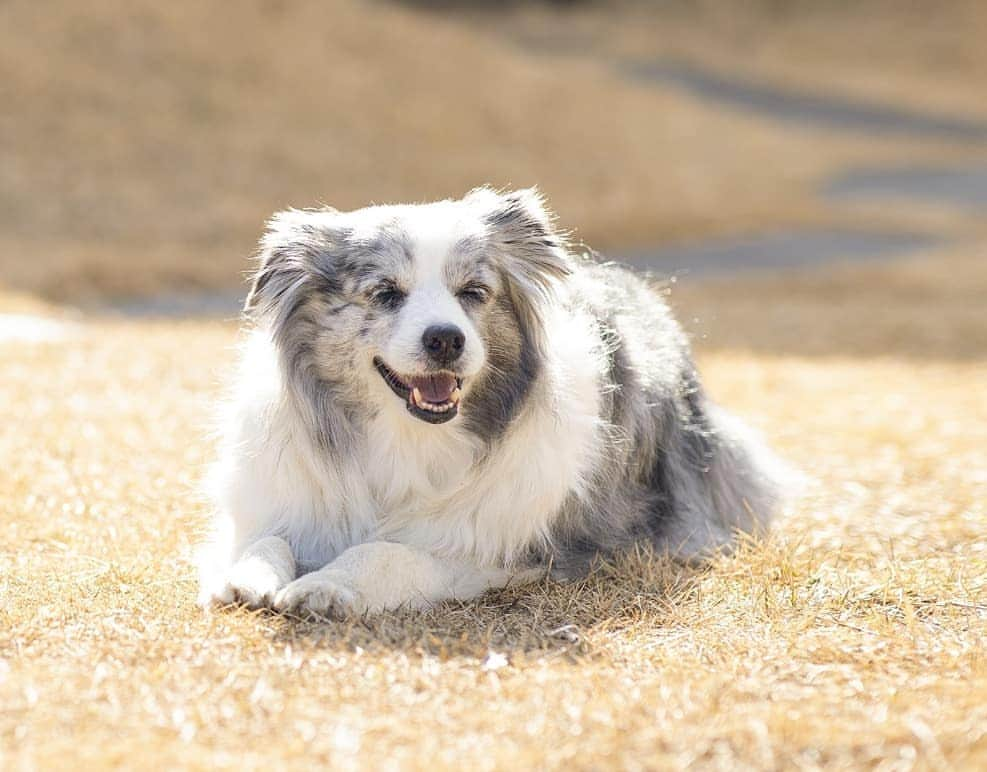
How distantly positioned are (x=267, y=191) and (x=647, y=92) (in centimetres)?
1033

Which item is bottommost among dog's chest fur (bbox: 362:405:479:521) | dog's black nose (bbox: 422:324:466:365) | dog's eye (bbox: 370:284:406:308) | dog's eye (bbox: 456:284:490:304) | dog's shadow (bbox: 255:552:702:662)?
dog's shadow (bbox: 255:552:702:662)

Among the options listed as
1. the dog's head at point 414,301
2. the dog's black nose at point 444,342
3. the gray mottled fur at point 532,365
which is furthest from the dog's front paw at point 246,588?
the dog's black nose at point 444,342

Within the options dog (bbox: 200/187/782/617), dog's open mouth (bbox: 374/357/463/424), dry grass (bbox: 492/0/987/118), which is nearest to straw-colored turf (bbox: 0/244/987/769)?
dog (bbox: 200/187/782/617)

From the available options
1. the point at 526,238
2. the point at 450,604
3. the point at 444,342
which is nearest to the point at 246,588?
the point at 450,604

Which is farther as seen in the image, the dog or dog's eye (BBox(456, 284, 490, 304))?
dog's eye (BBox(456, 284, 490, 304))

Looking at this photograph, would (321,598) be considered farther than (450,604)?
No

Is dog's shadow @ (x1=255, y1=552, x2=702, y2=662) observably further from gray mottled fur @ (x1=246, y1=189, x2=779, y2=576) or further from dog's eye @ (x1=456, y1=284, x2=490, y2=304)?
dog's eye @ (x1=456, y1=284, x2=490, y2=304)

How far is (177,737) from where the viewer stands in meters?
2.59

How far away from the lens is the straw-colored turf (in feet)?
8.42

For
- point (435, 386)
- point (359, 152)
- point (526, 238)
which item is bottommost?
point (435, 386)

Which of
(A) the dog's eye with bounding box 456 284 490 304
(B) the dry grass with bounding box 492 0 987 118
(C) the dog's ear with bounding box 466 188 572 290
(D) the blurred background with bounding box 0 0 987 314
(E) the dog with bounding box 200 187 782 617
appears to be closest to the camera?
(E) the dog with bounding box 200 187 782 617

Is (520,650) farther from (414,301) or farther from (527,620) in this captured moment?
(414,301)

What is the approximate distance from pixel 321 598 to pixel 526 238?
1195mm

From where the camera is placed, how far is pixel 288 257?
3.64m
